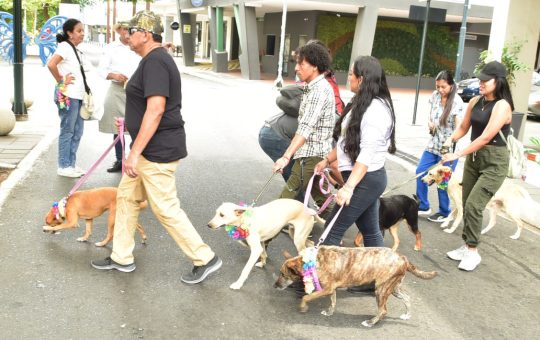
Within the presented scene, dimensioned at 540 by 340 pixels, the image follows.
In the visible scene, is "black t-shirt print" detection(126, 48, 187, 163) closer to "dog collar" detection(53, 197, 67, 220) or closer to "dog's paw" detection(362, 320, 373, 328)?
"dog collar" detection(53, 197, 67, 220)

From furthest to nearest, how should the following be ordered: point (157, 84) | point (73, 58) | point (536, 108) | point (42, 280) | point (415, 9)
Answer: point (536, 108) < point (415, 9) < point (73, 58) < point (42, 280) < point (157, 84)

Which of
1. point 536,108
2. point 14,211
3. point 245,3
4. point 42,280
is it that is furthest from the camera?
point 245,3

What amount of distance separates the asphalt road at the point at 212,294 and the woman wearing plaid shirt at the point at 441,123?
Answer: 1.27 ft

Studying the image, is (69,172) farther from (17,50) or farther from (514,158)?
(514,158)

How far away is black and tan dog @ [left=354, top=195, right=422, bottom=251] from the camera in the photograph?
5211 millimetres

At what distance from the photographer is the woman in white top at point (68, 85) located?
693 cm

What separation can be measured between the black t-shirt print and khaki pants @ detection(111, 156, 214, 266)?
→ 114mm

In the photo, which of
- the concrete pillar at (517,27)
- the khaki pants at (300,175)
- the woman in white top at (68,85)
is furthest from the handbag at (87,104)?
the concrete pillar at (517,27)

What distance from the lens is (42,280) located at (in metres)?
4.42

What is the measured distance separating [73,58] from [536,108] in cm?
1596

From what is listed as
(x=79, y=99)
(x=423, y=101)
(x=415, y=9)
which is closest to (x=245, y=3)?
(x=423, y=101)

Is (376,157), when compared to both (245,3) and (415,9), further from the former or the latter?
(245,3)

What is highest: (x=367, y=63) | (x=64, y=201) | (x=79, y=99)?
(x=367, y=63)

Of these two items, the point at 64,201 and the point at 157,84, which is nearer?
the point at 157,84
